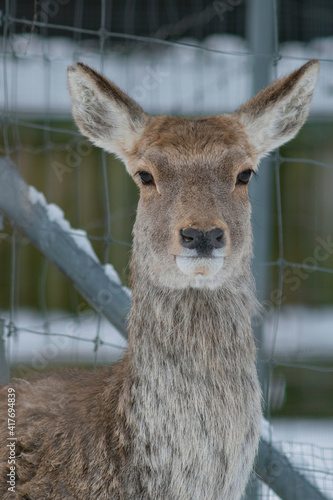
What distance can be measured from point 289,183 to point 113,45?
8.13ft

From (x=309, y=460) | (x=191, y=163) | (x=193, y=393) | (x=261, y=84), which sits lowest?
(x=309, y=460)

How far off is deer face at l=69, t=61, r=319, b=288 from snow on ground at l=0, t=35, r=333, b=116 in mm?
2467

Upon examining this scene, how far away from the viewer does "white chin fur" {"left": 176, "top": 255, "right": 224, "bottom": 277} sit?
99.9 inches

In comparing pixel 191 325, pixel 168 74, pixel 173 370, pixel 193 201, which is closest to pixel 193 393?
pixel 173 370

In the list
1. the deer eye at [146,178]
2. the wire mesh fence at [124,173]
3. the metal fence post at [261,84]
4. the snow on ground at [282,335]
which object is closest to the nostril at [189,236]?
the deer eye at [146,178]

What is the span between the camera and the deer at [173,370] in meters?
2.60

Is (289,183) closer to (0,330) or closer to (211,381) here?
(0,330)

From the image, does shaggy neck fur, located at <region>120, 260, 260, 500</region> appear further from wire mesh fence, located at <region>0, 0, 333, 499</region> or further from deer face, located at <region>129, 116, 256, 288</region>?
wire mesh fence, located at <region>0, 0, 333, 499</region>

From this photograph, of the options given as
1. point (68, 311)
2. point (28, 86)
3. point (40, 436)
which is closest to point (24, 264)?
point (68, 311)

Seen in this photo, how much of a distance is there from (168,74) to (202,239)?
4.61 meters

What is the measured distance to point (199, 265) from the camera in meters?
2.54

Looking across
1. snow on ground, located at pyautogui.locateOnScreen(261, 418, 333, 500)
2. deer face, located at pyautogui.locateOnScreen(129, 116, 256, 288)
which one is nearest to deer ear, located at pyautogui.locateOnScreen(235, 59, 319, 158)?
deer face, located at pyautogui.locateOnScreen(129, 116, 256, 288)

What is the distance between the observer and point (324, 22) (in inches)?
282

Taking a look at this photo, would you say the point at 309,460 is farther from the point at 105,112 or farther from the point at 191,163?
the point at 105,112
